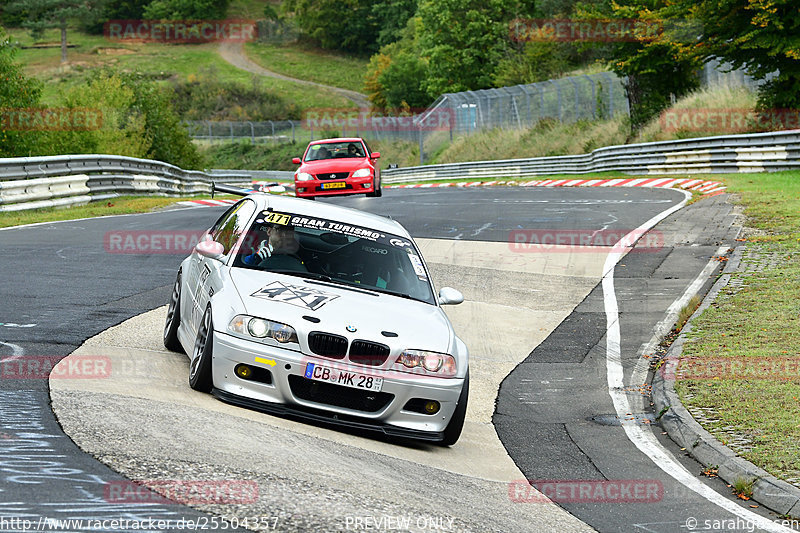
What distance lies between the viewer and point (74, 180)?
23.7 meters

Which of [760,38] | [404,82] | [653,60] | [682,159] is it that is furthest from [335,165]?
[404,82]

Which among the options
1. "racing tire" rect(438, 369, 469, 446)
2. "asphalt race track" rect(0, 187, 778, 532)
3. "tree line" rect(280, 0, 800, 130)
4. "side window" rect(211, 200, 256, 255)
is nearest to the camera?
"asphalt race track" rect(0, 187, 778, 532)

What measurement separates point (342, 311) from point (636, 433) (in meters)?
2.74

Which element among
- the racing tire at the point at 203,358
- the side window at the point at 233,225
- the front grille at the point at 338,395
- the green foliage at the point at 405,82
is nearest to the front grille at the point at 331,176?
the side window at the point at 233,225

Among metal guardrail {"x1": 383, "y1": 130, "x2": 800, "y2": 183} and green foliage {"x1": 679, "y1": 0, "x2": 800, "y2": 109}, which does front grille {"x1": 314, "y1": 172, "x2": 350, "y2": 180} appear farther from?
green foliage {"x1": 679, "y1": 0, "x2": 800, "y2": 109}

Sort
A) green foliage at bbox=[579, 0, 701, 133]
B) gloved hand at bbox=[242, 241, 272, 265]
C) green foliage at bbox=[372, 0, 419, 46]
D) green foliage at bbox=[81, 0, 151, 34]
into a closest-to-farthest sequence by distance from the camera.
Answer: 1. gloved hand at bbox=[242, 241, 272, 265]
2. green foliage at bbox=[579, 0, 701, 133]
3. green foliage at bbox=[372, 0, 419, 46]
4. green foliage at bbox=[81, 0, 151, 34]

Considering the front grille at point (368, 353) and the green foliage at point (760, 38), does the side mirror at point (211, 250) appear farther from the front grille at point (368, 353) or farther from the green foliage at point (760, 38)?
the green foliage at point (760, 38)

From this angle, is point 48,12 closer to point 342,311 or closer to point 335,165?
point 335,165

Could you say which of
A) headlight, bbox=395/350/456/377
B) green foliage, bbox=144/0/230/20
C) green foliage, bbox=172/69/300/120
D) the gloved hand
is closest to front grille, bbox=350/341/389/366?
headlight, bbox=395/350/456/377

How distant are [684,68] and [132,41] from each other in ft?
382

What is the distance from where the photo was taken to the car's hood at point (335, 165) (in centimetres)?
2527

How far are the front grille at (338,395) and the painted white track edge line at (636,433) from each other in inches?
83.4

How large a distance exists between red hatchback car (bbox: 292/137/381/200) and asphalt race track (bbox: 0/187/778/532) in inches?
378

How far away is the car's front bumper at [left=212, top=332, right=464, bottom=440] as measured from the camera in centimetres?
682
